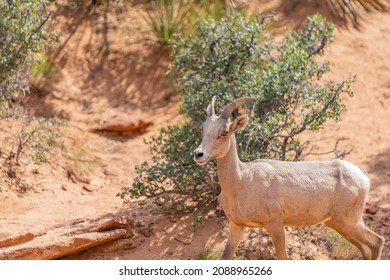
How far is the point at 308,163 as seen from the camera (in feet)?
29.8

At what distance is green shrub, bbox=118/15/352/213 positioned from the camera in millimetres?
11102

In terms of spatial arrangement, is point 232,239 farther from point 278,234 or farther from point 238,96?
point 238,96

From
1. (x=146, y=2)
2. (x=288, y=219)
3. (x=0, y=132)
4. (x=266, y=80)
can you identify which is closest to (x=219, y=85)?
(x=266, y=80)

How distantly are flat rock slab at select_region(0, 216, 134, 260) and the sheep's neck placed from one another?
105 inches

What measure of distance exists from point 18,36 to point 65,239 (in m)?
4.11

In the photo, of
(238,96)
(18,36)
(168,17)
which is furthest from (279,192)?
(168,17)

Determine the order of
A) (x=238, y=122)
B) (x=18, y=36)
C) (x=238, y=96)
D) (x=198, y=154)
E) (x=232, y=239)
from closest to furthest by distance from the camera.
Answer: (x=198, y=154), (x=238, y=122), (x=232, y=239), (x=238, y=96), (x=18, y=36)

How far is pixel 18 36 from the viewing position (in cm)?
1267

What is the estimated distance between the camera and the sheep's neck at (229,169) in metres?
8.54

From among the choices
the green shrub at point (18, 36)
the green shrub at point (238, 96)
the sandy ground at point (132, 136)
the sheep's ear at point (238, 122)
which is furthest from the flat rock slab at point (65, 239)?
the green shrub at point (18, 36)

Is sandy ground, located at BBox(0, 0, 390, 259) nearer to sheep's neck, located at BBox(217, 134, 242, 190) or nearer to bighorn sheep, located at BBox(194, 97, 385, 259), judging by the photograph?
bighorn sheep, located at BBox(194, 97, 385, 259)

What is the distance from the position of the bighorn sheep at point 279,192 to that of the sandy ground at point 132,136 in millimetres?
2066

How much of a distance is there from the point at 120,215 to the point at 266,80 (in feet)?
10.2

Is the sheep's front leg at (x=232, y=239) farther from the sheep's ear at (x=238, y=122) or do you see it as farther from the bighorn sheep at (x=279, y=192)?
the sheep's ear at (x=238, y=122)
